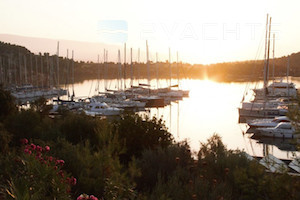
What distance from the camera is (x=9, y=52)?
10931cm

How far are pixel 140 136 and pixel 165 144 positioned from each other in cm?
93

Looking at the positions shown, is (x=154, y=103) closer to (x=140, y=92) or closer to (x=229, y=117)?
(x=140, y=92)

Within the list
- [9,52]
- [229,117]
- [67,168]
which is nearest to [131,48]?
[229,117]

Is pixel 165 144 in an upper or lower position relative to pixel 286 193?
lower

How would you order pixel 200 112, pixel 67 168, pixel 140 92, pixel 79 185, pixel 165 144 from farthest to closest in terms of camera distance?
pixel 140 92
pixel 200 112
pixel 165 144
pixel 67 168
pixel 79 185

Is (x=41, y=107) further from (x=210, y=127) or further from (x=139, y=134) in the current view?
(x=210, y=127)

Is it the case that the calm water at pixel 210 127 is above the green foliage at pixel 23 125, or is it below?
below

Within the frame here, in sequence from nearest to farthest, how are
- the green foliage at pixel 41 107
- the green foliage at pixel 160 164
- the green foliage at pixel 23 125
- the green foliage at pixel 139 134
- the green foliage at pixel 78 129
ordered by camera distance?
the green foliage at pixel 160 164
the green foliage at pixel 139 134
the green foliage at pixel 78 129
the green foliage at pixel 23 125
the green foliage at pixel 41 107

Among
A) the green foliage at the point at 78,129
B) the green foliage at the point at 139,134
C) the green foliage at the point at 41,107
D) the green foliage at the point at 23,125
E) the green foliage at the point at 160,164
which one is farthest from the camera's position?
the green foliage at the point at 41,107

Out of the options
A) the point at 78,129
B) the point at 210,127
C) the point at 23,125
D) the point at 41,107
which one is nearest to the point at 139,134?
the point at 78,129

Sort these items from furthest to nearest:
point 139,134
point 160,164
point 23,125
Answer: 1. point 23,125
2. point 139,134
3. point 160,164

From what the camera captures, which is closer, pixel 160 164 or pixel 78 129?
pixel 160 164

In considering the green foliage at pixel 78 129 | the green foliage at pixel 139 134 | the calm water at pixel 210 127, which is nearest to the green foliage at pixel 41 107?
the calm water at pixel 210 127

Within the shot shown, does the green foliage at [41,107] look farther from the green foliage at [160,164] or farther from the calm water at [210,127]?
the green foliage at [160,164]
